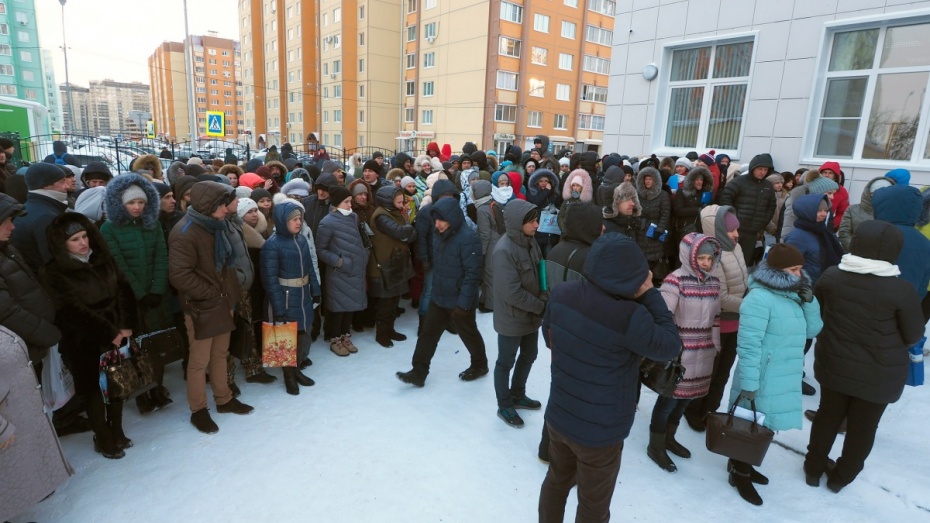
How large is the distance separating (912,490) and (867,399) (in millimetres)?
843

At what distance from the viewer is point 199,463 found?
3.28 m

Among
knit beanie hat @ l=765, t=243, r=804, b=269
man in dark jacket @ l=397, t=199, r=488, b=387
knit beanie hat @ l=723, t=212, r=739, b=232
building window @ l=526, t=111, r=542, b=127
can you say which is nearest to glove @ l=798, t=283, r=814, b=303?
knit beanie hat @ l=765, t=243, r=804, b=269

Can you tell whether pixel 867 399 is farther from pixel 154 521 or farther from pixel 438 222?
pixel 154 521

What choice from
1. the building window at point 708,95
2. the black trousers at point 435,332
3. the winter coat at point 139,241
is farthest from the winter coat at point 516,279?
the building window at point 708,95

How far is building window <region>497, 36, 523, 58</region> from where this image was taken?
1358 inches

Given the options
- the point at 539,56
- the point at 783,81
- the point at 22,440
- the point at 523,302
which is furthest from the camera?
the point at 539,56

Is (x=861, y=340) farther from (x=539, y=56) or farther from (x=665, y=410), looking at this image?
(x=539, y=56)

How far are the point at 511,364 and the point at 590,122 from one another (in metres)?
41.1

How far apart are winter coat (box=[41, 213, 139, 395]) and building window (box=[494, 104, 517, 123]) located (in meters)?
34.2

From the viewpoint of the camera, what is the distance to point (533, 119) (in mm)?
37094

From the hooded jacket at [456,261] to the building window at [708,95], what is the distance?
7066 mm

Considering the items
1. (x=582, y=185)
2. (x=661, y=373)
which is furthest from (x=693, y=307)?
(x=582, y=185)

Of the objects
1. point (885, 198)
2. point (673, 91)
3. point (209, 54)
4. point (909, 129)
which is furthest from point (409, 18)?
point (209, 54)

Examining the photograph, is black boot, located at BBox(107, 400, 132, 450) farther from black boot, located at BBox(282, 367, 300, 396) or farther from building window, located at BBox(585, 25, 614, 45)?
building window, located at BBox(585, 25, 614, 45)
